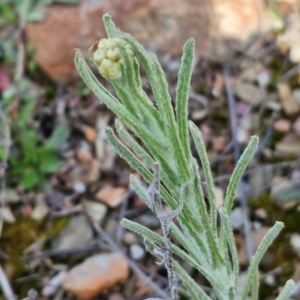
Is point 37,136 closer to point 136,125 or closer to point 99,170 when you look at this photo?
point 99,170

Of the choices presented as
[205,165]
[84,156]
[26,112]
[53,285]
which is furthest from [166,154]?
[26,112]

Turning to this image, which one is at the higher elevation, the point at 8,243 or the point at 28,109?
the point at 28,109

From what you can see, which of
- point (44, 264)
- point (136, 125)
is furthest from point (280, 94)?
point (136, 125)

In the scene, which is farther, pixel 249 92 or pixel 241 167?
pixel 249 92

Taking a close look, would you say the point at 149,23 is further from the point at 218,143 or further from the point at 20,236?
the point at 20,236

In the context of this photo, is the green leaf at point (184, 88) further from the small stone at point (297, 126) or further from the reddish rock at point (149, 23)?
the reddish rock at point (149, 23)

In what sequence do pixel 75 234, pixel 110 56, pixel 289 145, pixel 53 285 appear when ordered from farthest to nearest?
pixel 289 145 → pixel 75 234 → pixel 53 285 → pixel 110 56
